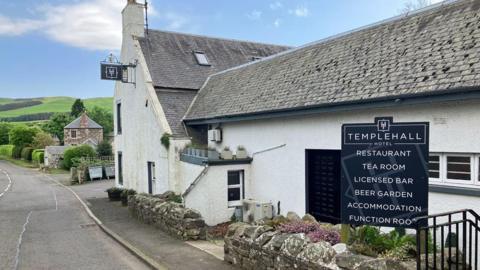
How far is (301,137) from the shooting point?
38.0ft

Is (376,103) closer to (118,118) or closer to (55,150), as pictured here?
(118,118)

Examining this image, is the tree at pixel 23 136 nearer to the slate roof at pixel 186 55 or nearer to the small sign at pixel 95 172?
the small sign at pixel 95 172

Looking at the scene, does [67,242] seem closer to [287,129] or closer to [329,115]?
[287,129]

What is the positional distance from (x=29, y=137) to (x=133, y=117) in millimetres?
65093

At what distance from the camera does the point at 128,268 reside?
9438 mm

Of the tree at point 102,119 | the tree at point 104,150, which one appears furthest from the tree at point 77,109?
the tree at point 104,150

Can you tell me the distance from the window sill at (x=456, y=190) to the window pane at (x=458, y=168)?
224 mm

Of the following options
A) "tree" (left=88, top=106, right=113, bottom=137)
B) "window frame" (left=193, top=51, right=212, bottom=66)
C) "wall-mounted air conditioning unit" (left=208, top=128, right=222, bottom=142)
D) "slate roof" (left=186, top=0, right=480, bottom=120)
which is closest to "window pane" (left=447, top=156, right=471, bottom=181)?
"slate roof" (left=186, top=0, right=480, bottom=120)

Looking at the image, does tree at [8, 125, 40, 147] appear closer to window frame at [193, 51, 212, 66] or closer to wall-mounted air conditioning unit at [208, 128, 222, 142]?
window frame at [193, 51, 212, 66]

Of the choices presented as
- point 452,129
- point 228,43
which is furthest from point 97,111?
point 452,129

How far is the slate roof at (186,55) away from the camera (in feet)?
65.1

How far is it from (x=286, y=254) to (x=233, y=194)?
6.98 m

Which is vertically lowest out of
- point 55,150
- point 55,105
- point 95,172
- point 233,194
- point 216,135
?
point 95,172

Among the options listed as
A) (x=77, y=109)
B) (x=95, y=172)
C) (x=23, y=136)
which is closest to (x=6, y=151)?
(x=23, y=136)
